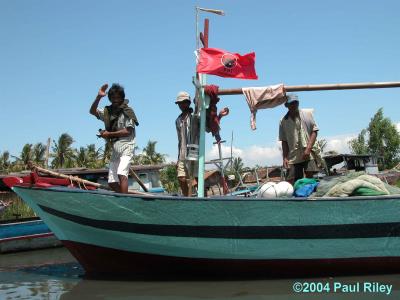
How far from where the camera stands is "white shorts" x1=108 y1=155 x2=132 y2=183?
5281mm

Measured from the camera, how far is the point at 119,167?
530cm

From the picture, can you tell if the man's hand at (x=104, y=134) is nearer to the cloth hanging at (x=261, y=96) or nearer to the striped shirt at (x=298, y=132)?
the cloth hanging at (x=261, y=96)

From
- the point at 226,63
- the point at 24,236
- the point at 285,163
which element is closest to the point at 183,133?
the point at 226,63

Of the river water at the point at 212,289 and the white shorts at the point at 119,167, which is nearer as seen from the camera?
the river water at the point at 212,289

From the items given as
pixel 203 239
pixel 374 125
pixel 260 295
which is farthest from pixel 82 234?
pixel 374 125

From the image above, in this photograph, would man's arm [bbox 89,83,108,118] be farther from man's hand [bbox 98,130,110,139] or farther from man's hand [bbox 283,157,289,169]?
man's hand [bbox 283,157,289,169]

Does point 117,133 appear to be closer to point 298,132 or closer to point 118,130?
point 118,130

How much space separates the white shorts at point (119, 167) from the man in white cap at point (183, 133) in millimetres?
787

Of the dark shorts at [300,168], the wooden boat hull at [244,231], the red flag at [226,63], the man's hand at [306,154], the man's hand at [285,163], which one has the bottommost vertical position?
the wooden boat hull at [244,231]

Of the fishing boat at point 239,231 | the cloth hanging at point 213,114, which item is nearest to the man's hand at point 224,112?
the cloth hanging at point 213,114

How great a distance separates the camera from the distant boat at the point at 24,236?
10039 millimetres

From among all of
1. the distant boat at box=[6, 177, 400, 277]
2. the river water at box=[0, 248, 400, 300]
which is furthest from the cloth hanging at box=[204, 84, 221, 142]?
the river water at box=[0, 248, 400, 300]

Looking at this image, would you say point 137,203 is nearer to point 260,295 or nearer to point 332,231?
point 260,295

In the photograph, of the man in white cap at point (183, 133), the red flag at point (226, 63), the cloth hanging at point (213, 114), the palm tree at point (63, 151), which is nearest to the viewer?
the red flag at point (226, 63)
